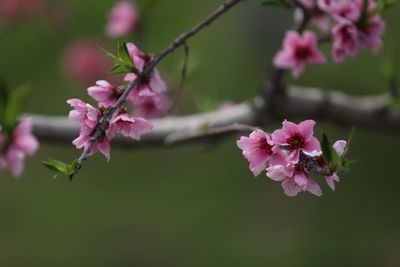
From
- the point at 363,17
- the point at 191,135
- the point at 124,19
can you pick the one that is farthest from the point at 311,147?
the point at 124,19

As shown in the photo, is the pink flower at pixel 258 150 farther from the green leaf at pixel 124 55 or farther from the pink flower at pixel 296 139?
the green leaf at pixel 124 55

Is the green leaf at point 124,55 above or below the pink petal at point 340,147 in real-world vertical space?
above

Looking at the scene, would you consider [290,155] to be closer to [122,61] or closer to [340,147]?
[340,147]

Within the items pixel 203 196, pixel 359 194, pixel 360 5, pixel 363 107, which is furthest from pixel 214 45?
pixel 360 5

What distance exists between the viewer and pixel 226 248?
135 inches

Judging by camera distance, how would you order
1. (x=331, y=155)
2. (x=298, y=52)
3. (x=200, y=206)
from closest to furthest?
(x=331, y=155) < (x=298, y=52) < (x=200, y=206)

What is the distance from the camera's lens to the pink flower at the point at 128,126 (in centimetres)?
81

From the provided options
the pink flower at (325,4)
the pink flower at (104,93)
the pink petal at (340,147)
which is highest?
the pink flower at (325,4)

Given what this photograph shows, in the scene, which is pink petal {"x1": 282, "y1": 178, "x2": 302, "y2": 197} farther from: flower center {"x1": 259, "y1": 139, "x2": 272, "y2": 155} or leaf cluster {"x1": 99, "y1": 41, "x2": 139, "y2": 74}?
leaf cluster {"x1": 99, "y1": 41, "x2": 139, "y2": 74}

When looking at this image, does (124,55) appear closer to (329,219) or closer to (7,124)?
(7,124)

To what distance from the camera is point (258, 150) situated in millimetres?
802

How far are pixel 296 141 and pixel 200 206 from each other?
299cm

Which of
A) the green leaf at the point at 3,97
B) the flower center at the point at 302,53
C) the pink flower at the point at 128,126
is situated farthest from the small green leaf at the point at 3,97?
the flower center at the point at 302,53

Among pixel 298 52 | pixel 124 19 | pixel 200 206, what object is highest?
pixel 200 206
